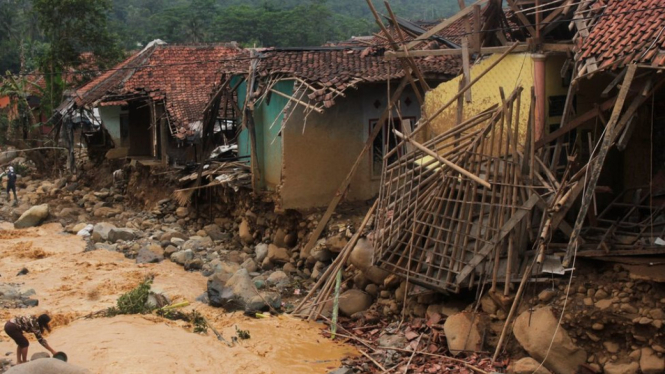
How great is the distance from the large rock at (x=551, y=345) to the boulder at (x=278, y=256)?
6574mm

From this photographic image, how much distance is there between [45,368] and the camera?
8.38 meters

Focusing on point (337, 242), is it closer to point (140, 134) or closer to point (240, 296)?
point (240, 296)

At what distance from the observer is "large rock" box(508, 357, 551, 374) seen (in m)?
8.93

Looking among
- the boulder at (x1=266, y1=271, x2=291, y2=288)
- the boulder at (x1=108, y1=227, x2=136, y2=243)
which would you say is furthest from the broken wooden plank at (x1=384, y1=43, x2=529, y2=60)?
the boulder at (x1=108, y1=227, x2=136, y2=243)

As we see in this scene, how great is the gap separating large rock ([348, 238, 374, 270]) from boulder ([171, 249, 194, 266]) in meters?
4.71

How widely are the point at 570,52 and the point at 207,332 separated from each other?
649 centimetres

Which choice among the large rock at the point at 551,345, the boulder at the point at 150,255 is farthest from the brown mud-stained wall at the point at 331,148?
the large rock at the point at 551,345

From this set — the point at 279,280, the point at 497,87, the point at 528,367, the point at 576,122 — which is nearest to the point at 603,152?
the point at 576,122

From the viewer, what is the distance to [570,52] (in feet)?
33.1

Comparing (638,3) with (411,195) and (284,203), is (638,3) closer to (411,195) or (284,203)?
(411,195)

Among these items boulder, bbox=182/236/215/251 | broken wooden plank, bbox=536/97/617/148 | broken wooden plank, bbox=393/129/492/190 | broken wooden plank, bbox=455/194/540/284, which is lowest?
boulder, bbox=182/236/215/251

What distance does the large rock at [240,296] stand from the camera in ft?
40.5

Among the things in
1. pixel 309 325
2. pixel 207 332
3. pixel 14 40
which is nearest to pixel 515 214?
pixel 309 325

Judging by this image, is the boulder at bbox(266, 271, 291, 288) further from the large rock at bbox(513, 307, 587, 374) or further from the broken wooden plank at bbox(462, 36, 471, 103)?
the large rock at bbox(513, 307, 587, 374)
